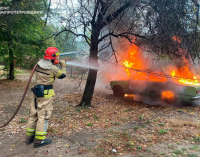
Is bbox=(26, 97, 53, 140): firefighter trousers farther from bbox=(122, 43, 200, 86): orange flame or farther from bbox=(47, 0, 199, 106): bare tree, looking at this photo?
bbox=(122, 43, 200, 86): orange flame

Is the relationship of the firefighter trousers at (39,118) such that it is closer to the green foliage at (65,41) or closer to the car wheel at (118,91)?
the green foliage at (65,41)

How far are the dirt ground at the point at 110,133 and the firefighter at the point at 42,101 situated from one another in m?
0.25

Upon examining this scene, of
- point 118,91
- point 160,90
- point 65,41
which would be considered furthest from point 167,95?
point 65,41

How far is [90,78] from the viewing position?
7.19 metres

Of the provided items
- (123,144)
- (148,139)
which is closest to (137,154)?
(123,144)

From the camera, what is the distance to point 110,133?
4.70 m

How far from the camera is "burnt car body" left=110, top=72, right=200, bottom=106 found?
7.14 metres

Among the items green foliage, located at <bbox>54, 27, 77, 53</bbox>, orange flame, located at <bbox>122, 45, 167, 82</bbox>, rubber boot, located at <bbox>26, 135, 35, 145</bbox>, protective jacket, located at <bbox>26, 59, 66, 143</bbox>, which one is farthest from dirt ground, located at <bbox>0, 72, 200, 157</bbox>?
green foliage, located at <bbox>54, 27, 77, 53</bbox>

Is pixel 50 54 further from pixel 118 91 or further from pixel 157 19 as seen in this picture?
pixel 118 91

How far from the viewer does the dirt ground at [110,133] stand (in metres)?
3.72

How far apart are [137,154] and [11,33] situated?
34.3 ft

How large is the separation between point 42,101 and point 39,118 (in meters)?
0.39

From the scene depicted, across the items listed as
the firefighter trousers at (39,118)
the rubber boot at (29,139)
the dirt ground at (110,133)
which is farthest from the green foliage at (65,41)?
the rubber boot at (29,139)

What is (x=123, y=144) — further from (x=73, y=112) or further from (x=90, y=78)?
(x=90, y=78)
